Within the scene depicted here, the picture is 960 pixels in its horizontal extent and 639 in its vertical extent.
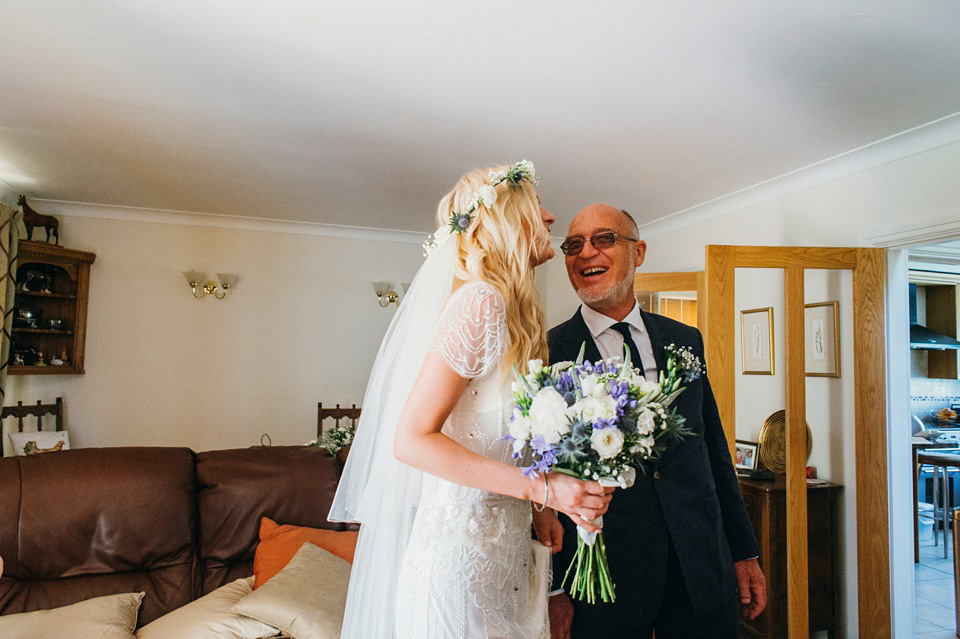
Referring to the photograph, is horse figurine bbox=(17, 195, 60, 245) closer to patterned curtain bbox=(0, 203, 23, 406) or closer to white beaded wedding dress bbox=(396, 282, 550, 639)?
patterned curtain bbox=(0, 203, 23, 406)

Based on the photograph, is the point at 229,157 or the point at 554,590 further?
the point at 229,157

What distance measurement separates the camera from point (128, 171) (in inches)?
175

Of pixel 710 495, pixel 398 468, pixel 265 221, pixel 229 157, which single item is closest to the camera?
pixel 398 468

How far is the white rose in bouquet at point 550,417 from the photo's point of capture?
1.19 m

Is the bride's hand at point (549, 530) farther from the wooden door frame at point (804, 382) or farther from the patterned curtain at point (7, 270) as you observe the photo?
the patterned curtain at point (7, 270)

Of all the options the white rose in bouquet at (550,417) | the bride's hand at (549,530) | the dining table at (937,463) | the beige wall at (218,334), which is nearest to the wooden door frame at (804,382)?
the bride's hand at (549,530)

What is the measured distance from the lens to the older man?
1.63 meters

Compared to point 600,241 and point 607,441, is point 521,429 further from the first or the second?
point 600,241

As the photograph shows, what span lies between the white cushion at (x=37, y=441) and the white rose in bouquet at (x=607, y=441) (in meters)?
4.88

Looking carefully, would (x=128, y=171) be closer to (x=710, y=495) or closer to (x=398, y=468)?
(x=398, y=468)

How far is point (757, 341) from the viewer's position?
421 centimetres

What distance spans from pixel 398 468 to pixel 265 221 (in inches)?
201

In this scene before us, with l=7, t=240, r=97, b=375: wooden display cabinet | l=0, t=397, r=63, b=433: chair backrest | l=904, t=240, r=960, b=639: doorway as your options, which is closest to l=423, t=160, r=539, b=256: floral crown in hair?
l=904, t=240, r=960, b=639: doorway

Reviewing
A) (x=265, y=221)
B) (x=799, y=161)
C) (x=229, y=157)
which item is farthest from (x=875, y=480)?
(x=265, y=221)
